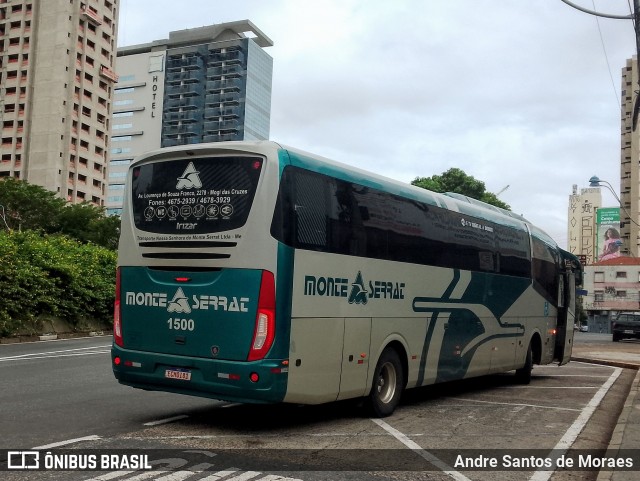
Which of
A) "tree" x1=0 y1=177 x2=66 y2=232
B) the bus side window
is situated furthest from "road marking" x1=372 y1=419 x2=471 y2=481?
"tree" x1=0 y1=177 x2=66 y2=232

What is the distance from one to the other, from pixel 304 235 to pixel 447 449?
287cm

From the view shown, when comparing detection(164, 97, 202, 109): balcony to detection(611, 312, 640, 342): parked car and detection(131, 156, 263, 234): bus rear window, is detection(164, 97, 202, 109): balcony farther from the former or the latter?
detection(131, 156, 263, 234): bus rear window

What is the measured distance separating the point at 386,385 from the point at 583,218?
184230 mm

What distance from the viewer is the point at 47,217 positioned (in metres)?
55.7

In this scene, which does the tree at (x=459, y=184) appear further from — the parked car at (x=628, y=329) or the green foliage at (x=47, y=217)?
the green foliage at (x=47, y=217)

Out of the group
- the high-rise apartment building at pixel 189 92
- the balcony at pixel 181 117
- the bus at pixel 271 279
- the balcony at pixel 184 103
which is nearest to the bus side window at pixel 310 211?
the bus at pixel 271 279

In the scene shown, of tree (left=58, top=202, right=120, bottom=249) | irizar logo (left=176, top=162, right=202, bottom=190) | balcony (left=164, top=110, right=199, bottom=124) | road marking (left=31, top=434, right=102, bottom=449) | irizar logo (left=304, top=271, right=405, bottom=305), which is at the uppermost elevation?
balcony (left=164, top=110, right=199, bottom=124)

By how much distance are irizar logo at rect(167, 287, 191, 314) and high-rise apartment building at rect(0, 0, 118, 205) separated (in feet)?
313

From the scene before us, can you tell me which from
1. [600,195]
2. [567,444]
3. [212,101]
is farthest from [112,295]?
[600,195]

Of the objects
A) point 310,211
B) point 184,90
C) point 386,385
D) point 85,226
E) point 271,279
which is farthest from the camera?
point 184,90

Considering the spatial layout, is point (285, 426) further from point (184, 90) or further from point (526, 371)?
point (184, 90)

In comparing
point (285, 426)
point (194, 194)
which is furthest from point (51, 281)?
point (285, 426)

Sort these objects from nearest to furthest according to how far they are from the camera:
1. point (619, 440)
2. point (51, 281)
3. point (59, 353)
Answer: point (619, 440) → point (59, 353) → point (51, 281)

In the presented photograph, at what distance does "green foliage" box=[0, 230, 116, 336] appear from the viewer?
22.2 meters
